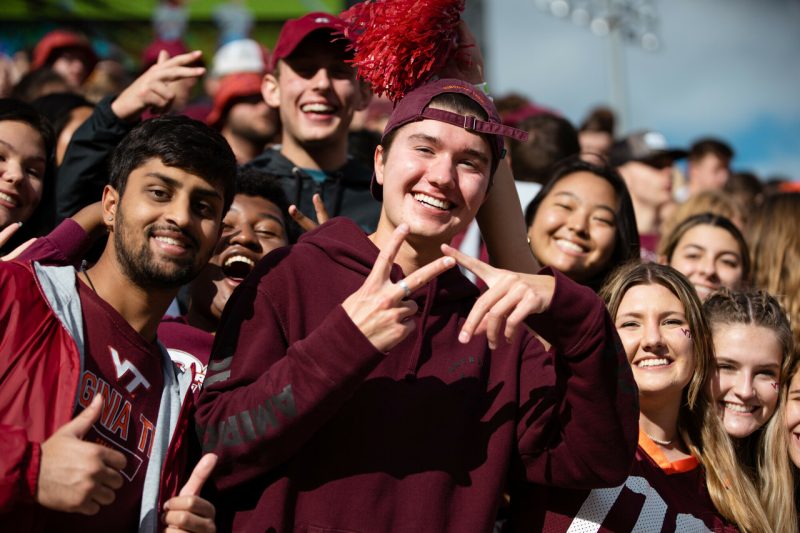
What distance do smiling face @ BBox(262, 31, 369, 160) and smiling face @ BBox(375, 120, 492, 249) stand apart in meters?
1.60

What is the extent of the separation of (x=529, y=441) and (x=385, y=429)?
0.43 metres

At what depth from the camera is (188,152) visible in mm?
3002

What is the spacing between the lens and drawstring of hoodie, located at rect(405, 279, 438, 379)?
9.12 ft

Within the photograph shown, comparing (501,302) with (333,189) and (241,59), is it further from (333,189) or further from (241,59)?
(241,59)

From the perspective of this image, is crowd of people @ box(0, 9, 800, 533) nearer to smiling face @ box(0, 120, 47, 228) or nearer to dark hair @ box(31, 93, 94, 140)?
smiling face @ box(0, 120, 47, 228)

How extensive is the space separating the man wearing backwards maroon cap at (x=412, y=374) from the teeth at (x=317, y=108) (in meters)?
1.51

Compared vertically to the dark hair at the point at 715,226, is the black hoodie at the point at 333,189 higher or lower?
lower

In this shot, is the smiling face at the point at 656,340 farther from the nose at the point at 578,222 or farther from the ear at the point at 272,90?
the ear at the point at 272,90

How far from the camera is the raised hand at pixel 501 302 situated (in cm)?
254

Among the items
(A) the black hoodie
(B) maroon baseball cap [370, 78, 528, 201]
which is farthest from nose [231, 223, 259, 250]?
(B) maroon baseball cap [370, 78, 528, 201]

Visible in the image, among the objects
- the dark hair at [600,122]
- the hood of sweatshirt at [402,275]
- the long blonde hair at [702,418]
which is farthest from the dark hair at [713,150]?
the hood of sweatshirt at [402,275]

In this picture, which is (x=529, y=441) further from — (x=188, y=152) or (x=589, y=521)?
(x=188, y=152)

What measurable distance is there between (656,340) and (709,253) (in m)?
1.67

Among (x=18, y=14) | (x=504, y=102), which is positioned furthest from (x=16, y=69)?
(x=18, y=14)
